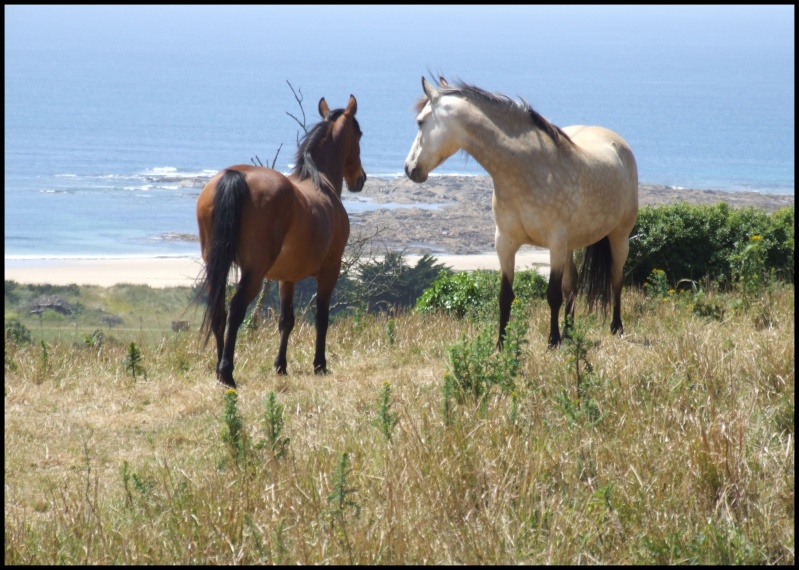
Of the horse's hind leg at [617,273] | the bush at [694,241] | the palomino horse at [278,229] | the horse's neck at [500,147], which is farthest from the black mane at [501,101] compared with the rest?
the bush at [694,241]

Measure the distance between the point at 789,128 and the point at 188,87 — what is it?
89874mm

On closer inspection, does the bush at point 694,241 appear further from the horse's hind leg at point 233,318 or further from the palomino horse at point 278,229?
the horse's hind leg at point 233,318

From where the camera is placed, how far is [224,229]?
685 centimetres

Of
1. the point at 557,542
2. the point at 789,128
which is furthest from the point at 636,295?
the point at 789,128

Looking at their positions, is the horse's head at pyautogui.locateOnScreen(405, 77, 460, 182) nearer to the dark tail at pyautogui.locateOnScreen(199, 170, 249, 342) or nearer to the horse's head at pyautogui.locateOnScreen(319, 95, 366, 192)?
the horse's head at pyautogui.locateOnScreen(319, 95, 366, 192)

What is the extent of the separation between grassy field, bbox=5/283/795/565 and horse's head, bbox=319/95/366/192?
214 centimetres

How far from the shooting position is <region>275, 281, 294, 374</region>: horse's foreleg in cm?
798

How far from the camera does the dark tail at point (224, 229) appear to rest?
684 centimetres

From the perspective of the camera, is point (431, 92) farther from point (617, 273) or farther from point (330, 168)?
point (617, 273)

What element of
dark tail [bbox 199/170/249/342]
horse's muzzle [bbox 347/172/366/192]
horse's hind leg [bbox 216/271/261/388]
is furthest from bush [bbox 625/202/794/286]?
dark tail [bbox 199/170/249/342]

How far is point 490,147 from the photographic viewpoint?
764cm

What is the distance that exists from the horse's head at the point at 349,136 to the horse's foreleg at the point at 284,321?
4.25ft

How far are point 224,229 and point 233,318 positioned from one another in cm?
73

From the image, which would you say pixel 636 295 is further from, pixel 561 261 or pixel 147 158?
pixel 147 158
